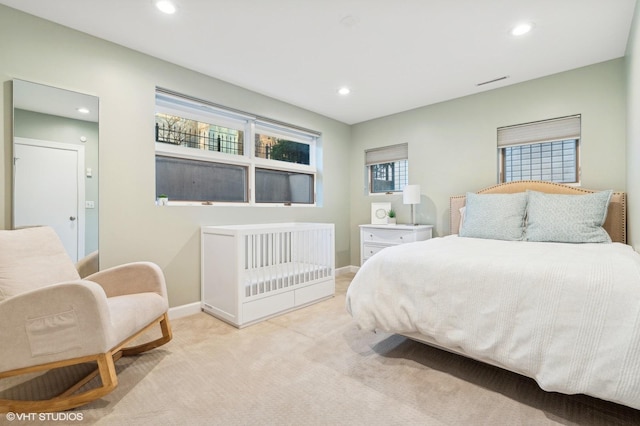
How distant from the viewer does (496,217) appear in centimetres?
277

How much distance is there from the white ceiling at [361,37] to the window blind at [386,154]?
1.06 metres

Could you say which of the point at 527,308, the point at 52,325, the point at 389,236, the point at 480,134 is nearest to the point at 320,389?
the point at 527,308

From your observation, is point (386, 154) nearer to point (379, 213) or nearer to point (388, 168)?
point (388, 168)

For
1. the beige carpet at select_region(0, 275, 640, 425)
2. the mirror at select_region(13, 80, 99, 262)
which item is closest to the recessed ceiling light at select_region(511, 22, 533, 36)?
the beige carpet at select_region(0, 275, 640, 425)

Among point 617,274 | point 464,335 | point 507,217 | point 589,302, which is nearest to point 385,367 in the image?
point 464,335

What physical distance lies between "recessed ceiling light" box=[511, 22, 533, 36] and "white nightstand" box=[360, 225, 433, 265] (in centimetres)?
207

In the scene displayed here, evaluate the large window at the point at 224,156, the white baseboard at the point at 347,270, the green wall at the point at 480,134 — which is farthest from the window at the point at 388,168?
the white baseboard at the point at 347,270

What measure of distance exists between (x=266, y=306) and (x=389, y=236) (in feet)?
5.95

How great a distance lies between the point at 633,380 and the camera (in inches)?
45.0

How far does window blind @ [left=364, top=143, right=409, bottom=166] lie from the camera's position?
4195mm

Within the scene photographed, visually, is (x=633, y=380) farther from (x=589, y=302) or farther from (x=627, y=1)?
(x=627, y=1)

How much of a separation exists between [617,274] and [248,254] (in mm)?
2372

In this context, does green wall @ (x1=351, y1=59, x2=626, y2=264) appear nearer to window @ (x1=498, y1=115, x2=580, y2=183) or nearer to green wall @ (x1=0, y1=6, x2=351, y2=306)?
window @ (x1=498, y1=115, x2=580, y2=183)

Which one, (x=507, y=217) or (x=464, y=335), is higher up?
(x=507, y=217)
